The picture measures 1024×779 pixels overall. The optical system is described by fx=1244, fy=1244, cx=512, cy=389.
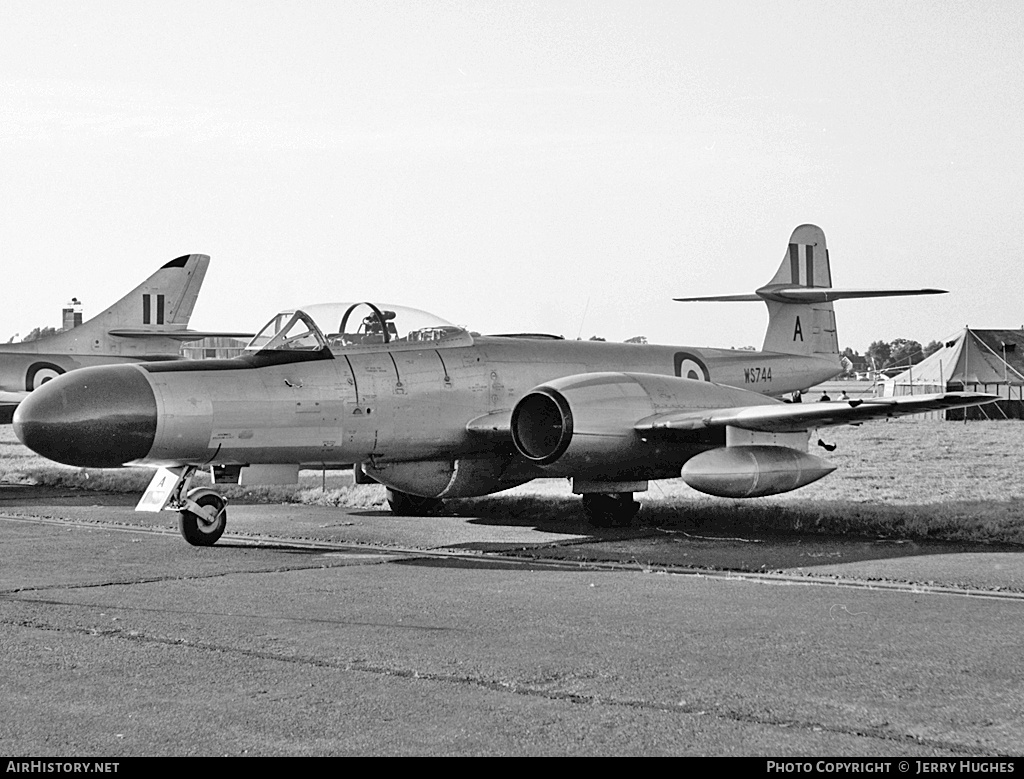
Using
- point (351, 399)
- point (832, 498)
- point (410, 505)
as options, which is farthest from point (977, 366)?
point (351, 399)

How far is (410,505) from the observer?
14.8 metres

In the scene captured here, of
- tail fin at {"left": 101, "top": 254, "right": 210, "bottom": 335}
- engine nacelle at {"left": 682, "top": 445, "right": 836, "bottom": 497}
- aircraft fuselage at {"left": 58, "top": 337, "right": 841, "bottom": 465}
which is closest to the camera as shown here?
aircraft fuselage at {"left": 58, "top": 337, "right": 841, "bottom": 465}

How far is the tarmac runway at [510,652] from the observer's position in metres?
4.48

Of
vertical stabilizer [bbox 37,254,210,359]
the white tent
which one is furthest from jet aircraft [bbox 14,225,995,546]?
the white tent

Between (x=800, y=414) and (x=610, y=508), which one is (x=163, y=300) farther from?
(x=800, y=414)

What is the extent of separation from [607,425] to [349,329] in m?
2.77

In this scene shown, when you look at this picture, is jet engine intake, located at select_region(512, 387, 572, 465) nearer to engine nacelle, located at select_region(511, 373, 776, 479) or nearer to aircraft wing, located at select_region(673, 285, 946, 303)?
engine nacelle, located at select_region(511, 373, 776, 479)

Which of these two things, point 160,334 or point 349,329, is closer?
point 349,329

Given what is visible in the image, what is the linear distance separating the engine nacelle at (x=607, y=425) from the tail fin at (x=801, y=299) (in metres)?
4.62

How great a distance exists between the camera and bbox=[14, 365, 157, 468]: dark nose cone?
10.3 metres

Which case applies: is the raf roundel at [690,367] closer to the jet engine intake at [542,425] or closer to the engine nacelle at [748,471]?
the jet engine intake at [542,425]

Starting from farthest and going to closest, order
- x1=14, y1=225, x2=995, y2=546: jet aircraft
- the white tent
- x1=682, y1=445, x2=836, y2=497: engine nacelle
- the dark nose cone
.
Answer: the white tent < x1=682, y1=445, x2=836, y2=497: engine nacelle < x1=14, y1=225, x2=995, y2=546: jet aircraft < the dark nose cone

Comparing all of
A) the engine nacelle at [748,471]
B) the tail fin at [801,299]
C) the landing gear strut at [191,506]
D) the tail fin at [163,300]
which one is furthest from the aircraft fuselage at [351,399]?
the tail fin at [163,300]

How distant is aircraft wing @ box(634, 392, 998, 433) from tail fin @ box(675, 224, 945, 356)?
5067 mm
